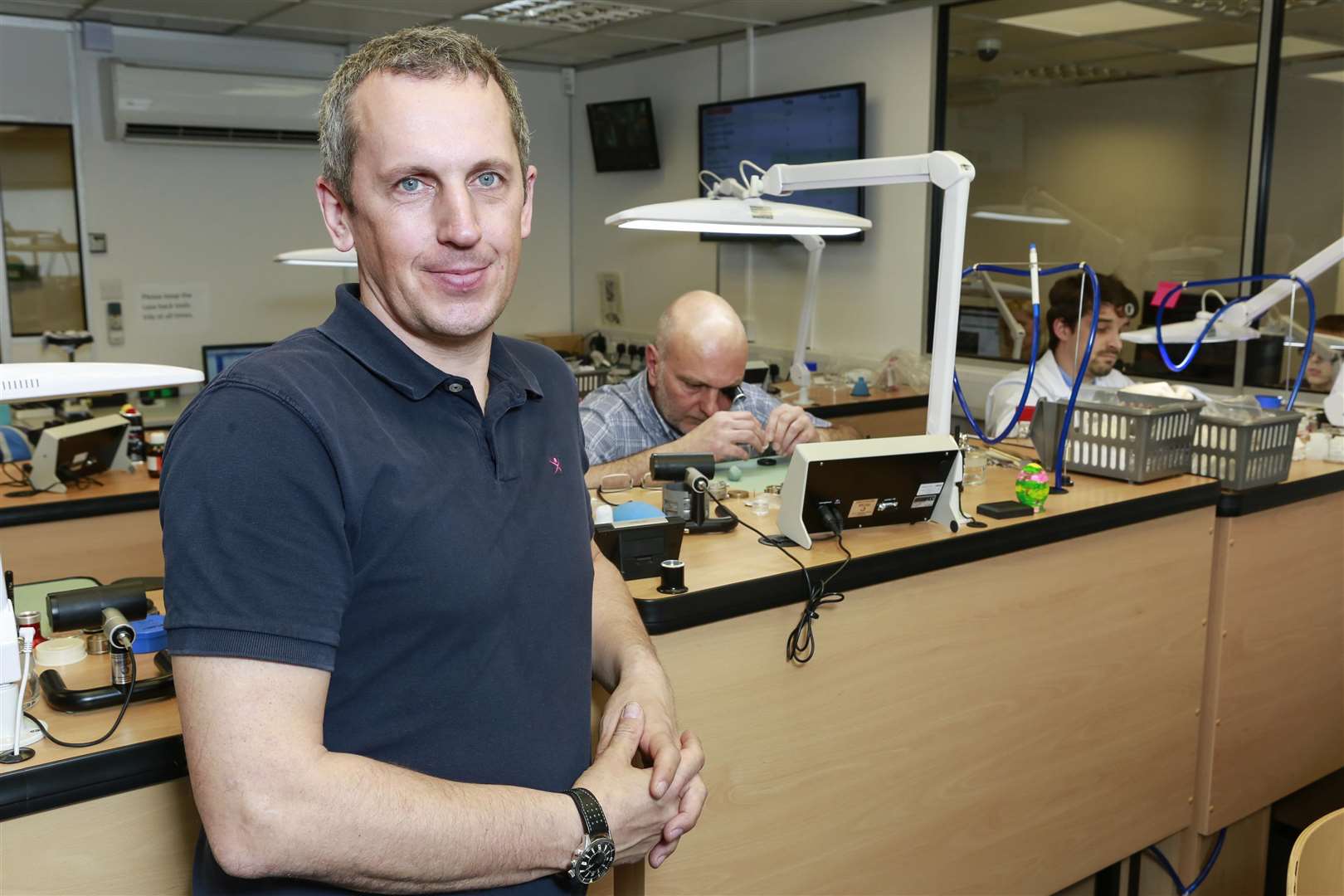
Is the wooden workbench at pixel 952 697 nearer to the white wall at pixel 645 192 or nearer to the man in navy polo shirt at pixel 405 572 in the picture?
the man in navy polo shirt at pixel 405 572

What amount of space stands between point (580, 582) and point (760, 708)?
1.85 ft

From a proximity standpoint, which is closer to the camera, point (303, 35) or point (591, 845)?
point (591, 845)

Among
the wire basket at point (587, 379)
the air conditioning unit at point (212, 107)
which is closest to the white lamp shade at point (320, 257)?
the wire basket at point (587, 379)

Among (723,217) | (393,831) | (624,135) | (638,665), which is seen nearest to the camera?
(393,831)

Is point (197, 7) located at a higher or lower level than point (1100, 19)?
higher

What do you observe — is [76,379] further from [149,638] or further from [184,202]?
[184,202]

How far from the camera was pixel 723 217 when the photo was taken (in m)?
2.08

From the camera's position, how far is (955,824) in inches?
73.8

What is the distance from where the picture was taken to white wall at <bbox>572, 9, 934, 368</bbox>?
14.8 ft

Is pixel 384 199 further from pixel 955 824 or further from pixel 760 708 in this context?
pixel 955 824

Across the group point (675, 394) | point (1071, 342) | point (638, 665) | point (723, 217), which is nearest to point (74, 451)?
point (675, 394)

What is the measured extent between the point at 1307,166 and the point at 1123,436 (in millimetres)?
1983

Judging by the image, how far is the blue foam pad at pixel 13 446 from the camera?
3088mm

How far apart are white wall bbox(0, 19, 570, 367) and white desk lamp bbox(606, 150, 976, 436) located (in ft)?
12.7
